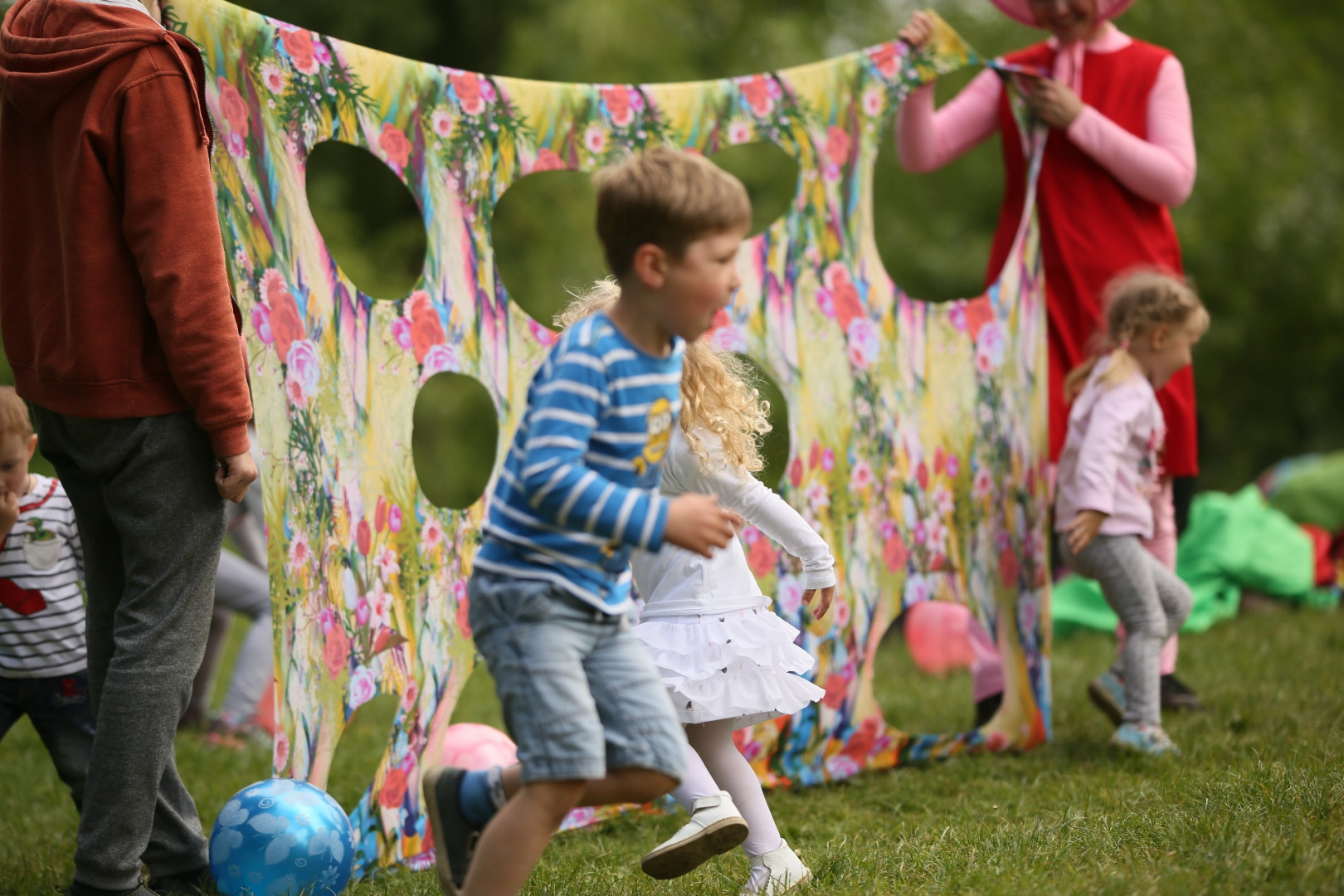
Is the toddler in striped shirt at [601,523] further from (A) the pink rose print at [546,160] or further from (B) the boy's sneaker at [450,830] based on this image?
(A) the pink rose print at [546,160]

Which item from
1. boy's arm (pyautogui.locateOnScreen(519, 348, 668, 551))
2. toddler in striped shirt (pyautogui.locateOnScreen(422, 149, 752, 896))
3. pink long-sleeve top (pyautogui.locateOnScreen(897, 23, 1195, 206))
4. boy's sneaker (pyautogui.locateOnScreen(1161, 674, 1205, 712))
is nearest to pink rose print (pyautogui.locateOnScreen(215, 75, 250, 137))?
toddler in striped shirt (pyautogui.locateOnScreen(422, 149, 752, 896))

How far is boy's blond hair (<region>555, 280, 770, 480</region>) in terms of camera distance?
2.79 metres

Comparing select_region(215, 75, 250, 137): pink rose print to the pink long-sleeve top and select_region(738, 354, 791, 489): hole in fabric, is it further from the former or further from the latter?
the pink long-sleeve top

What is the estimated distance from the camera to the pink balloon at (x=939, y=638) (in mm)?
6027

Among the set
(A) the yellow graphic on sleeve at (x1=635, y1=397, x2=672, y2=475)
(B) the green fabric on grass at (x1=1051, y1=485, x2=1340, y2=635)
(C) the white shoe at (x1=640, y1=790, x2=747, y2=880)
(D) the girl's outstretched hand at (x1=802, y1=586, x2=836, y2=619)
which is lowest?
(B) the green fabric on grass at (x1=1051, y1=485, x2=1340, y2=635)

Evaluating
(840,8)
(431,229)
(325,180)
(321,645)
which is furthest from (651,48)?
(321,645)

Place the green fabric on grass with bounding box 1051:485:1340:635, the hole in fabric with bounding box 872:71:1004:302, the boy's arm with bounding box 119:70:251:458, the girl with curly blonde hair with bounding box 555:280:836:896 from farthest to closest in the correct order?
the hole in fabric with bounding box 872:71:1004:302 < the green fabric on grass with bounding box 1051:485:1340:635 < the girl with curly blonde hair with bounding box 555:280:836:896 < the boy's arm with bounding box 119:70:251:458

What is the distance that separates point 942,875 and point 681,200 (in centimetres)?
154

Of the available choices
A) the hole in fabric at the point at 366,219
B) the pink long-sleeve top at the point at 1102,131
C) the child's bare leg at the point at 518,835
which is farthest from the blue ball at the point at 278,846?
the hole in fabric at the point at 366,219

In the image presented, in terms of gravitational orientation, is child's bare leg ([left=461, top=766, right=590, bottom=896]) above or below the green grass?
above

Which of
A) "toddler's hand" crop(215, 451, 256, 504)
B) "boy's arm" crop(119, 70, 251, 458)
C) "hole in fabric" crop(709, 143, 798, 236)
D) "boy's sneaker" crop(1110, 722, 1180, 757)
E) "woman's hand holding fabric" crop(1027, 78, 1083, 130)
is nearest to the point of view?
"boy's arm" crop(119, 70, 251, 458)

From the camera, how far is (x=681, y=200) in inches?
88.5

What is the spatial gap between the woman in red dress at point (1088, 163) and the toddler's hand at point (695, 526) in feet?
8.33

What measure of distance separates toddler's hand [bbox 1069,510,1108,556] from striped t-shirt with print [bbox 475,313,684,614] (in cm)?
211
